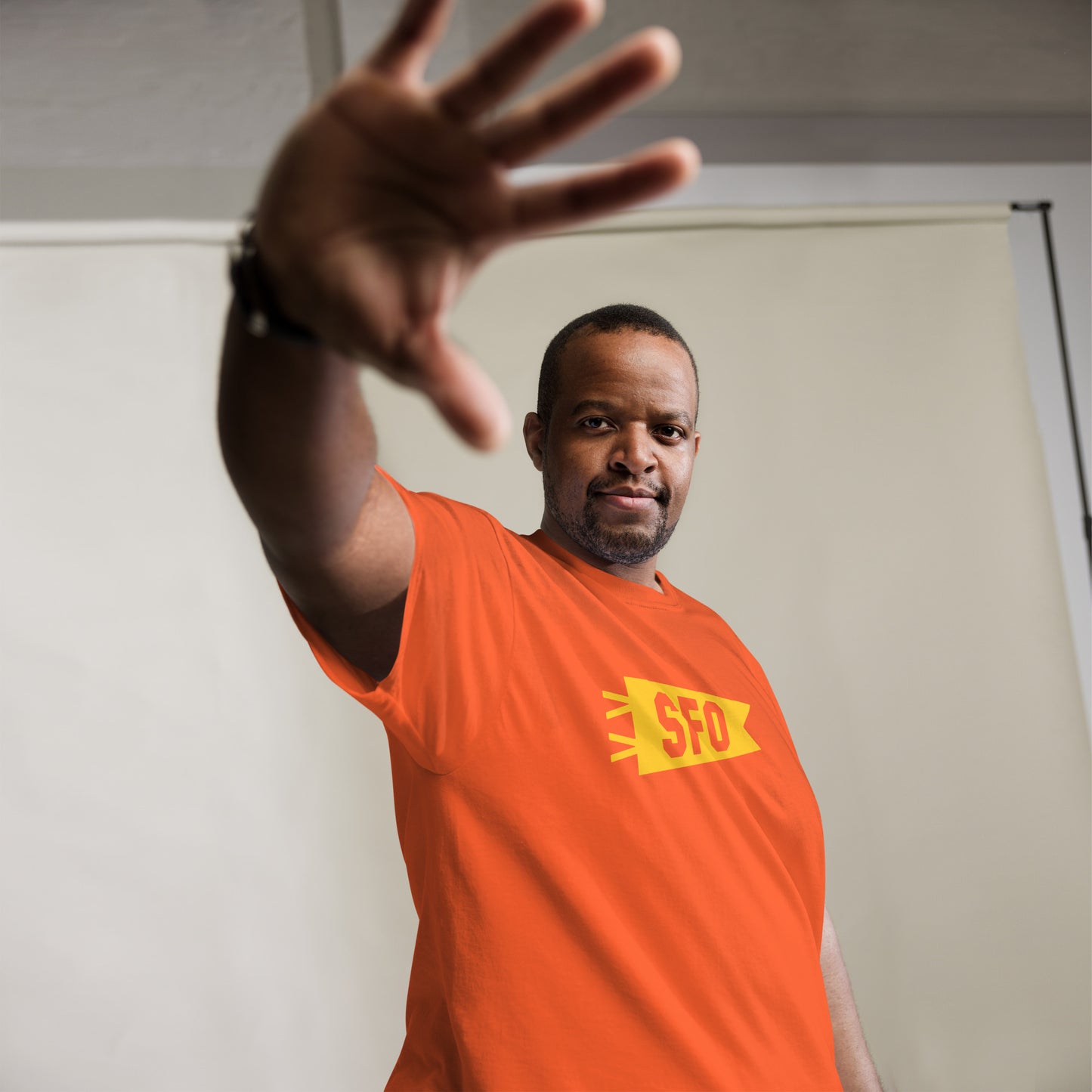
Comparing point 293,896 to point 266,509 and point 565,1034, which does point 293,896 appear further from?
point 266,509

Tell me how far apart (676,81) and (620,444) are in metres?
1.31

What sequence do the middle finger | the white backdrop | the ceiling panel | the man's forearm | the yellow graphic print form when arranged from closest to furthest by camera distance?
the middle finger → the man's forearm → the yellow graphic print → the white backdrop → the ceiling panel

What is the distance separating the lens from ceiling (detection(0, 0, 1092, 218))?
5.93ft

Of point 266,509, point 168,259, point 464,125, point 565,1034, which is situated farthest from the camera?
point 168,259

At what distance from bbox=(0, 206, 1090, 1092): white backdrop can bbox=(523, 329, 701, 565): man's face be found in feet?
2.15

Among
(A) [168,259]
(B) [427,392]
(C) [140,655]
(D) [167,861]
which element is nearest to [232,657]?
(C) [140,655]

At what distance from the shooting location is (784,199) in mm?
1967

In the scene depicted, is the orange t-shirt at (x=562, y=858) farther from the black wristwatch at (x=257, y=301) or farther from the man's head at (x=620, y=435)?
the black wristwatch at (x=257, y=301)

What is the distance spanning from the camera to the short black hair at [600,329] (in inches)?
41.3

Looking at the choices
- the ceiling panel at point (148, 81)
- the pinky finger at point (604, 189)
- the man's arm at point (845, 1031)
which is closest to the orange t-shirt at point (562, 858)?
the man's arm at point (845, 1031)

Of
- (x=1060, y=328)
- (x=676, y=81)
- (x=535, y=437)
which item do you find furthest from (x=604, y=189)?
(x=1060, y=328)

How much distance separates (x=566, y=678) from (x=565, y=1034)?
0.90 feet

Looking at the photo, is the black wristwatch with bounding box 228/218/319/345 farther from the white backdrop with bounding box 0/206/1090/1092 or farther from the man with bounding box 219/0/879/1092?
the white backdrop with bounding box 0/206/1090/1092

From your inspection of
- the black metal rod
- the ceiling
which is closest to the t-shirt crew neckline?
the ceiling
